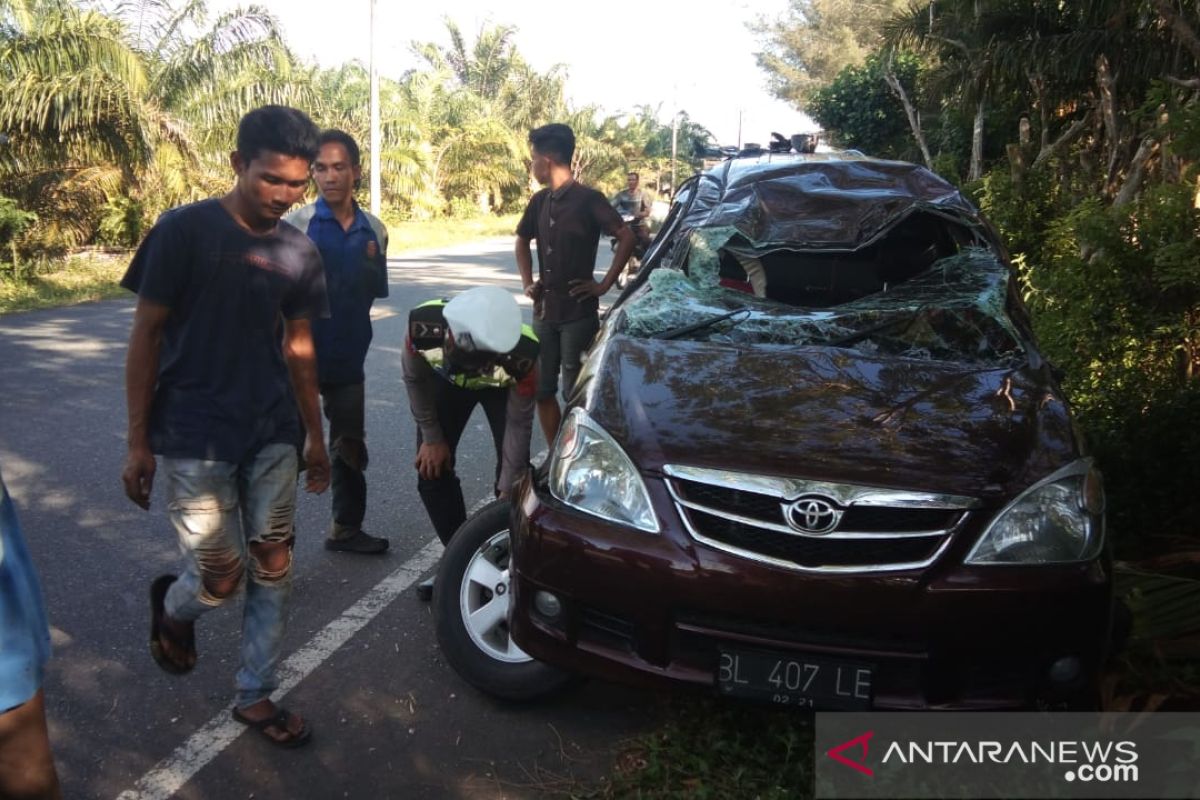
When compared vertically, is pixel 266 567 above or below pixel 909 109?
below

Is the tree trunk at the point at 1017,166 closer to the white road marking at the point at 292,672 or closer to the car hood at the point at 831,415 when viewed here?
the car hood at the point at 831,415

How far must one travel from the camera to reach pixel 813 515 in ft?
8.27

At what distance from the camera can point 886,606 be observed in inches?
96.7

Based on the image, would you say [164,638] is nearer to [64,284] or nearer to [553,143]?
[553,143]

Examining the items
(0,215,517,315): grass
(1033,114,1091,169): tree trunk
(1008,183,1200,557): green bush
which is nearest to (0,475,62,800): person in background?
(1008,183,1200,557): green bush

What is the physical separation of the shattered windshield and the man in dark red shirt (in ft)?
3.89

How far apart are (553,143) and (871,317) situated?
227 cm

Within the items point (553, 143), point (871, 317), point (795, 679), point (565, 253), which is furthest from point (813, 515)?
point (553, 143)

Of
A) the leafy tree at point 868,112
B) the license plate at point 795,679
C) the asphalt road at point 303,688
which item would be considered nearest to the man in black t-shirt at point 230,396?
the asphalt road at point 303,688

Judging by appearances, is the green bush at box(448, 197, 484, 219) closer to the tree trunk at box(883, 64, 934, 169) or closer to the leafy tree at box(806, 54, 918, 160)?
the leafy tree at box(806, 54, 918, 160)

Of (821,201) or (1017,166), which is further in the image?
(1017,166)

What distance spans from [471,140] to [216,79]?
1525 cm

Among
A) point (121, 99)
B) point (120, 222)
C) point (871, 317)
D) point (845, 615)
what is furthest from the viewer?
point (120, 222)

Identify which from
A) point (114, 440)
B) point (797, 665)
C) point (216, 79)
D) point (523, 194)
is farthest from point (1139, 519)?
point (523, 194)
